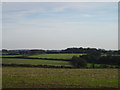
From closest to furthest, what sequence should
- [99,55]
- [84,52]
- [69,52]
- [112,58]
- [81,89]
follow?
[81,89], [112,58], [99,55], [84,52], [69,52]

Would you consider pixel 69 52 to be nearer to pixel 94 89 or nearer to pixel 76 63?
pixel 76 63

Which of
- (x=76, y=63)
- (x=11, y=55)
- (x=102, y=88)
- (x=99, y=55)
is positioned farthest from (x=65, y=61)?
(x=102, y=88)

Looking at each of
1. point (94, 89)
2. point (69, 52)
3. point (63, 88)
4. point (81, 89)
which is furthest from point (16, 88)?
point (69, 52)

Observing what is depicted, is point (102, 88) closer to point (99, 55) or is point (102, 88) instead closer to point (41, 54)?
point (99, 55)

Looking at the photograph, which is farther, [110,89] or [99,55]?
[99,55]

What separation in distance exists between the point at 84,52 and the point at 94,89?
1154 inches

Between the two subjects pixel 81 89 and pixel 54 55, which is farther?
pixel 54 55

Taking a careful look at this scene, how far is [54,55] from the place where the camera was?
4619 cm

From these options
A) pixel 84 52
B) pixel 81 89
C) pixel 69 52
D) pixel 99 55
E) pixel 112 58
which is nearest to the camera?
pixel 81 89

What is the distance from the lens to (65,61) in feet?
123

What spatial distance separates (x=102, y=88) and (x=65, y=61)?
1033 inches

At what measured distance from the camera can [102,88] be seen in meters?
11.3

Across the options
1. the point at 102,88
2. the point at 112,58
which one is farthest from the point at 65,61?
the point at 102,88

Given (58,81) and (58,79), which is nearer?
(58,81)
